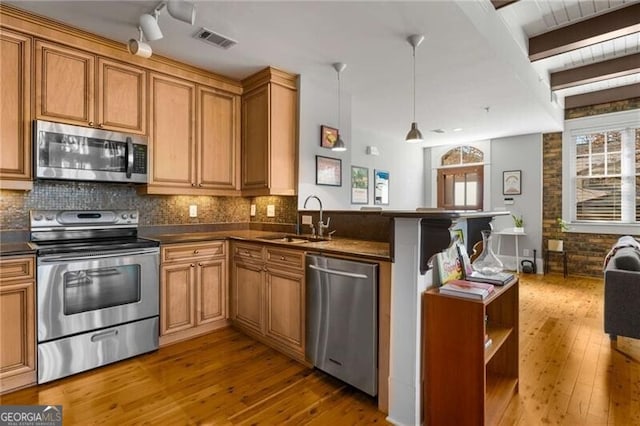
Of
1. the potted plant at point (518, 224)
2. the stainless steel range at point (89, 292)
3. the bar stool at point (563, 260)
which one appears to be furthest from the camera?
the potted plant at point (518, 224)

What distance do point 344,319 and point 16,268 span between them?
2.17 m

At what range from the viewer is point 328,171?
3879mm

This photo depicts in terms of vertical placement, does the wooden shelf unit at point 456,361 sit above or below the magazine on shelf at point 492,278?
below

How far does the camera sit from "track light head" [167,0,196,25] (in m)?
2.20

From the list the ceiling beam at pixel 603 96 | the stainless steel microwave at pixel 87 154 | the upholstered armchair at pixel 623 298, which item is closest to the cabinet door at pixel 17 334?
the stainless steel microwave at pixel 87 154

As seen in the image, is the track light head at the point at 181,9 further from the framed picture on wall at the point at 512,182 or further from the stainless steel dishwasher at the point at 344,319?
the framed picture on wall at the point at 512,182

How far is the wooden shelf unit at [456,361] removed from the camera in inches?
66.7

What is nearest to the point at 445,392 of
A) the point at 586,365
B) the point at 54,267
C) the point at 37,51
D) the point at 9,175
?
the point at 586,365

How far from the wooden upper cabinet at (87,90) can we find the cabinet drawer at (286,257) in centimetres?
163

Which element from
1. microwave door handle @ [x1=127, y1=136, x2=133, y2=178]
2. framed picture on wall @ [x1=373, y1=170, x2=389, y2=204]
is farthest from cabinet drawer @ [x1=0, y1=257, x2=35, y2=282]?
framed picture on wall @ [x1=373, y1=170, x2=389, y2=204]

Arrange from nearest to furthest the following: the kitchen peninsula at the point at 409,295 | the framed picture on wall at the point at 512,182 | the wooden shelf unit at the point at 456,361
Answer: the wooden shelf unit at the point at 456,361 < the kitchen peninsula at the point at 409,295 < the framed picture on wall at the point at 512,182

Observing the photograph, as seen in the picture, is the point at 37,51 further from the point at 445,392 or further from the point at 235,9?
the point at 445,392

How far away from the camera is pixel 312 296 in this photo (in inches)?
97.2

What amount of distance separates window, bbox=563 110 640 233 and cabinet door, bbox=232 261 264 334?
18.8 ft
